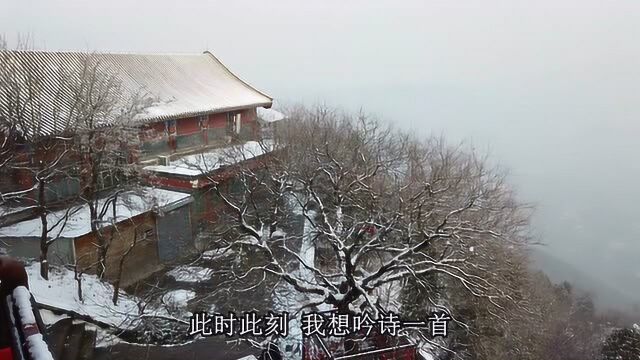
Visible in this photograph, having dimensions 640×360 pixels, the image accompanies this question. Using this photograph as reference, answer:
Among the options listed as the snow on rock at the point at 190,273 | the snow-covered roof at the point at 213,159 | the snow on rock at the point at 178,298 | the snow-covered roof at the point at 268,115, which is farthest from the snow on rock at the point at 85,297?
the snow-covered roof at the point at 268,115

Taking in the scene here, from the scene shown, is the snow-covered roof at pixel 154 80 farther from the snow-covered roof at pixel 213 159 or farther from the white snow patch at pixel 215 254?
the white snow patch at pixel 215 254

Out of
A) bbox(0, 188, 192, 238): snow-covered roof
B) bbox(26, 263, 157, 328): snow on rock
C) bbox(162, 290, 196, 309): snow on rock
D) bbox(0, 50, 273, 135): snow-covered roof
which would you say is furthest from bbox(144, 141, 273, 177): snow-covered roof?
bbox(26, 263, 157, 328): snow on rock

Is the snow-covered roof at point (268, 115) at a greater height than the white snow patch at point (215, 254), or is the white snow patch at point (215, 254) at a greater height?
the snow-covered roof at point (268, 115)

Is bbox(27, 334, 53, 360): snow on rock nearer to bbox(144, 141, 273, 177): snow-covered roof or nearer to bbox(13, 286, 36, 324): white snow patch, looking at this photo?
bbox(13, 286, 36, 324): white snow patch

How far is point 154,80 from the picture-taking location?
708 inches

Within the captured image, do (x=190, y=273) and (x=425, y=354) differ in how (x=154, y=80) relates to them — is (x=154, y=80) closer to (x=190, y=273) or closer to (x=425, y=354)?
(x=190, y=273)

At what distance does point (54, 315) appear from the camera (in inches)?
368

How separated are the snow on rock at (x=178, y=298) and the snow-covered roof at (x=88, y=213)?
2.20 meters

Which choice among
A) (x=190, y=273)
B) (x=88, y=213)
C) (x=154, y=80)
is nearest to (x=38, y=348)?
(x=88, y=213)

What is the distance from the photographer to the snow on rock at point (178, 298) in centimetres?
1085

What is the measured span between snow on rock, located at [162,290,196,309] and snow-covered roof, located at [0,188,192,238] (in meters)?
2.20

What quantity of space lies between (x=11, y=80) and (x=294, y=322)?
8.20m

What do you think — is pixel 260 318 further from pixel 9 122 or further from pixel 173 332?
pixel 9 122

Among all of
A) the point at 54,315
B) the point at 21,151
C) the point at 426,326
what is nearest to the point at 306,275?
the point at 426,326
